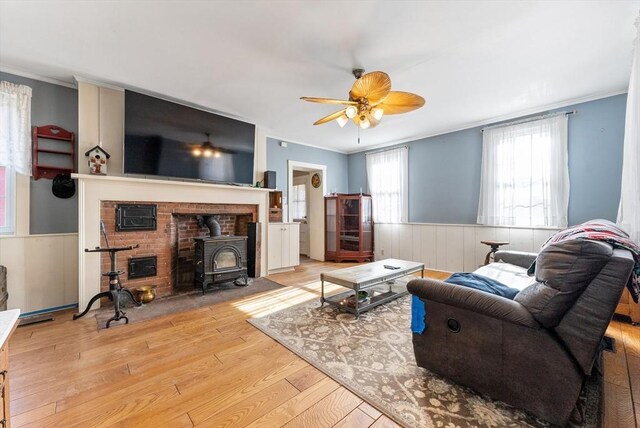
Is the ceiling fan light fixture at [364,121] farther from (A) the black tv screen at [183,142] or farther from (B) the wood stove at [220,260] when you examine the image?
(B) the wood stove at [220,260]

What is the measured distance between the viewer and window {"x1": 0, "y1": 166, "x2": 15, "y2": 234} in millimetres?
2725

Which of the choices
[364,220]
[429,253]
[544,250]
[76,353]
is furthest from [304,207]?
[544,250]

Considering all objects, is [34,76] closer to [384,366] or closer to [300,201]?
[384,366]

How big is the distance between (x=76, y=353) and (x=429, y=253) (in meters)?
4.96

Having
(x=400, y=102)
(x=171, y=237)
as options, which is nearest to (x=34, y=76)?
(x=171, y=237)

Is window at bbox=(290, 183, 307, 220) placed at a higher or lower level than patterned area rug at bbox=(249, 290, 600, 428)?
higher

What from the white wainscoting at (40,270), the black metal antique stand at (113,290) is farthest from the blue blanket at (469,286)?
the white wainscoting at (40,270)

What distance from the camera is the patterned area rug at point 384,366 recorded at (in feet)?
4.57

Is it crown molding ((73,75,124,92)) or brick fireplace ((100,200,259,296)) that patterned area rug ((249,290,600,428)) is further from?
crown molding ((73,75,124,92))

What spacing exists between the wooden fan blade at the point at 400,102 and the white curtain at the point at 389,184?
2.75 meters

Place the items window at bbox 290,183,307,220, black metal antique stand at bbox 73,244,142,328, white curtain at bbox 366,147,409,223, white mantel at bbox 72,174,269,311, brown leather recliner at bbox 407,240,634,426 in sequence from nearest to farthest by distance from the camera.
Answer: brown leather recliner at bbox 407,240,634,426, black metal antique stand at bbox 73,244,142,328, white mantel at bbox 72,174,269,311, white curtain at bbox 366,147,409,223, window at bbox 290,183,307,220

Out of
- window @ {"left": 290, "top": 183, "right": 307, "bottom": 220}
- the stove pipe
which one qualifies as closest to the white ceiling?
the stove pipe

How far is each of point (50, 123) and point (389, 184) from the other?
17.4 feet

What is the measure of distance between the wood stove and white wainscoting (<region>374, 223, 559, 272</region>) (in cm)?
313
